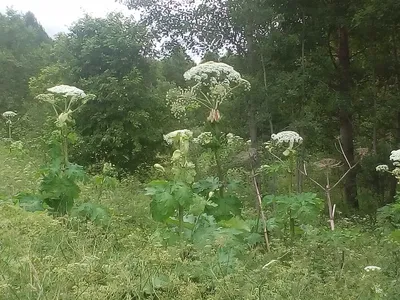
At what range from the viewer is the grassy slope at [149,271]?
2.91 m

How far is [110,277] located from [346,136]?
10191mm

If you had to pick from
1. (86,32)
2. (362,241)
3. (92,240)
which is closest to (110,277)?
(92,240)

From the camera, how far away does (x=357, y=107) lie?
11188 mm

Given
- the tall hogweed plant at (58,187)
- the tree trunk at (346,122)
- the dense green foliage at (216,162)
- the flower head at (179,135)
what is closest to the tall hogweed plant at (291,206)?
the dense green foliage at (216,162)

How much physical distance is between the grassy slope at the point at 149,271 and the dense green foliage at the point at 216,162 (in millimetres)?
15

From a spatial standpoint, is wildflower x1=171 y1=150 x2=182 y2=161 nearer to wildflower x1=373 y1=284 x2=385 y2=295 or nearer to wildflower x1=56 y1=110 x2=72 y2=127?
wildflower x1=56 y1=110 x2=72 y2=127

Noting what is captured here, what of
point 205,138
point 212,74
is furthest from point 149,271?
point 212,74

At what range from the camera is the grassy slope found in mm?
2911

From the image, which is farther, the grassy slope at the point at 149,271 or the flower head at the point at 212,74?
the flower head at the point at 212,74

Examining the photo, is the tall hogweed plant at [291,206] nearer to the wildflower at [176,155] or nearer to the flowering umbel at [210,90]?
the flowering umbel at [210,90]

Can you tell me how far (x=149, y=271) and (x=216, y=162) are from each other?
5.80 ft

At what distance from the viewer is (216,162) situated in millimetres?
4723

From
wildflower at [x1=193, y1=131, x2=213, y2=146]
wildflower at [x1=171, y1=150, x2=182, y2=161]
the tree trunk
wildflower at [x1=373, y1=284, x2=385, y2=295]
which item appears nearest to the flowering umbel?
wildflower at [x1=193, y1=131, x2=213, y2=146]

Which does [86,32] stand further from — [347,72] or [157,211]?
[157,211]
